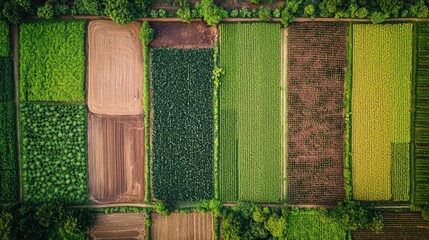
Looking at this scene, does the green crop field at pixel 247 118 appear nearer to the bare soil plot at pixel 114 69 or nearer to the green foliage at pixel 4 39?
the bare soil plot at pixel 114 69

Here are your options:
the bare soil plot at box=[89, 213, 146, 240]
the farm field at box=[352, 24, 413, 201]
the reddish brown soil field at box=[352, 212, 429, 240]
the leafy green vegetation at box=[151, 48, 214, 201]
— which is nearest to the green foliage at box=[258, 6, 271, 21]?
the leafy green vegetation at box=[151, 48, 214, 201]

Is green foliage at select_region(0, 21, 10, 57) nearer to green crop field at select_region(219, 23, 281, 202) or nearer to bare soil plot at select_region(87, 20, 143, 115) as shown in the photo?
bare soil plot at select_region(87, 20, 143, 115)

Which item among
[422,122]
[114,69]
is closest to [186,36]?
[114,69]

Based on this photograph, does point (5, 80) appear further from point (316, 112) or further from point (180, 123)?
point (316, 112)

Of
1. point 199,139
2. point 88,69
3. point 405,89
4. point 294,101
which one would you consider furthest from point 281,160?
point 88,69

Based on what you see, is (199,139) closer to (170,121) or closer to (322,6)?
(170,121)

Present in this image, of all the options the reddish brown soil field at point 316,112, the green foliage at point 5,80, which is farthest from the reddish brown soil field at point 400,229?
the green foliage at point 5,80
